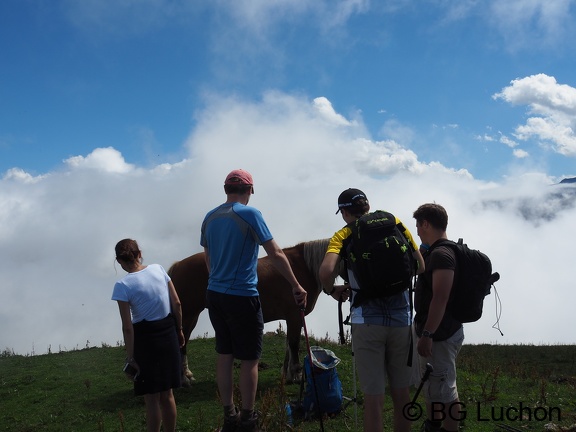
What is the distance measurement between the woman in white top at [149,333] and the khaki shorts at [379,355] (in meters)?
1.78

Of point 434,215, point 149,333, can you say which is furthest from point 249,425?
point 434,215

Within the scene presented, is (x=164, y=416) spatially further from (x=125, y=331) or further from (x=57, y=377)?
(x=57, y=377)

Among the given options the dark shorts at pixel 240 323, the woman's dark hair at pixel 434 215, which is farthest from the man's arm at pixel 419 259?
the dark shorts at pixel 240 323

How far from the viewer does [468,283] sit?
4.40m

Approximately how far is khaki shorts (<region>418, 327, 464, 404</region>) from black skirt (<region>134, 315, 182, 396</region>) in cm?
230

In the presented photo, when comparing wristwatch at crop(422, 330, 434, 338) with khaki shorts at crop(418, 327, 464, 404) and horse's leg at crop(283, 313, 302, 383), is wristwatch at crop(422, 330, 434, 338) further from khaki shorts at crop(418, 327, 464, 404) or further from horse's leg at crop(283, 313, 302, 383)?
horse's leg at crop(283, 313, 302, 383)

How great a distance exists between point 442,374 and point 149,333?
Result: 2.63m

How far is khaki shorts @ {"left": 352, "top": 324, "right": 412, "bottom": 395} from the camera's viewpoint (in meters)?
4.12

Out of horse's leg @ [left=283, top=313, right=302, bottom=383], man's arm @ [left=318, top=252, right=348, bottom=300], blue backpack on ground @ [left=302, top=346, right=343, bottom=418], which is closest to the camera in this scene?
man's arm @ [left=318, top=252, right=348, bottom=300]

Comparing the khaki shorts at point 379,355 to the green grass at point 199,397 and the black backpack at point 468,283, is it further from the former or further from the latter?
the green grass at point 199,397

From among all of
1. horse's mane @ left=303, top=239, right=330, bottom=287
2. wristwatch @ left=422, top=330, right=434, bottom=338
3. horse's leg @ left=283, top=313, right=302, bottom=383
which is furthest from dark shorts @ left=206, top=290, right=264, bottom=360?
horse's mane @ left=303, top=239, right=330, bottom=287

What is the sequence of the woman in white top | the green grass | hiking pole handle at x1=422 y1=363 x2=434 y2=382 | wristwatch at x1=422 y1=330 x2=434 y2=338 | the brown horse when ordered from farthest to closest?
1. the brown horse
2. the green grass
3. the woman in white top
4. hiking pole handle at x1=422 y1=363 x2=434 y2=382
5. wristwatch at x1=422 y1=330 x2=434 y2=338

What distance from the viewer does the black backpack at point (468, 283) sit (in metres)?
4.40

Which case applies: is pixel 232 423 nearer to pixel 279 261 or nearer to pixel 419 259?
pixel 279 261
